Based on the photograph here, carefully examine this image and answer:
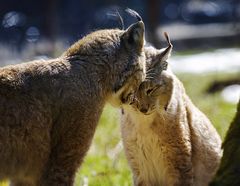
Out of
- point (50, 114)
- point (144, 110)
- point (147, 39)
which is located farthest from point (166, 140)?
point (147, 39)

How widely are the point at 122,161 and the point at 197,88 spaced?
7764mm

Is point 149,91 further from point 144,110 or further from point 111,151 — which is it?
point 111,151

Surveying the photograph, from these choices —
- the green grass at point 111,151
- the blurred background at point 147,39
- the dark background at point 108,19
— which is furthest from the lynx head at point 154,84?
the dark background at point 108,19

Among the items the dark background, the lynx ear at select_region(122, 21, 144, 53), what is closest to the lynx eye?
the lynx ear at select_region(122, 21, 144, 53)

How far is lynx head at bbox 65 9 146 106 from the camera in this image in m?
6.25

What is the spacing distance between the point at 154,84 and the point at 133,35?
2.38 ft

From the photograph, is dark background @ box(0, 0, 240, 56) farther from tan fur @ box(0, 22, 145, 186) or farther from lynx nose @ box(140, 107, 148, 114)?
tan fur @ box(0, 22, 145, 186)

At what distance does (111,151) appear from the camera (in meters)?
9.52

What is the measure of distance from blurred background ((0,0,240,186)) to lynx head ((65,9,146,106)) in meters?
1.61

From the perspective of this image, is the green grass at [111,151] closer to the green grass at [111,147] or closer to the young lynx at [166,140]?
the green grass at [111,147]

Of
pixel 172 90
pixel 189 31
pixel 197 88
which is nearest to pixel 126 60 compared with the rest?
pixel 172 90

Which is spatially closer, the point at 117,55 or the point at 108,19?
the point at 117,55

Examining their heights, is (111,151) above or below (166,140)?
below

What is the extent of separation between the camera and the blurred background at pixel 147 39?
1002 centimetres
